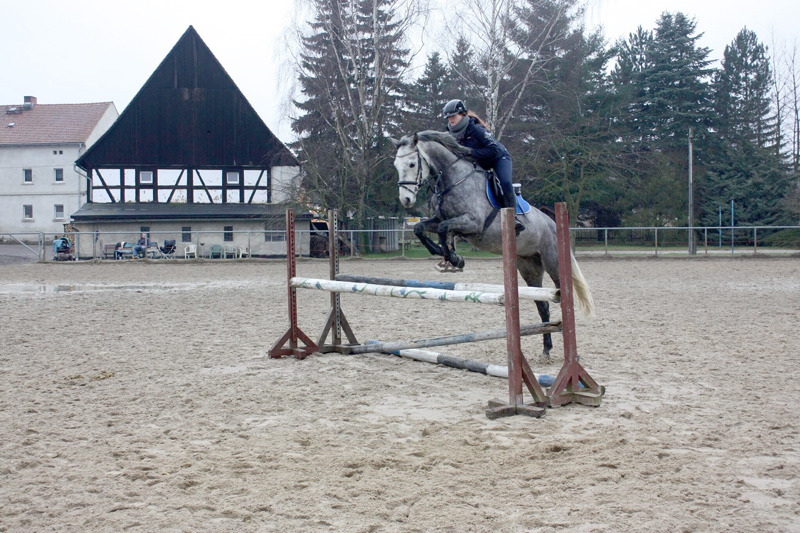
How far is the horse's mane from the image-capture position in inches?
244

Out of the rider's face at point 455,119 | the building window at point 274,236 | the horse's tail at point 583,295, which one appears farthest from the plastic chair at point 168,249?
the horse's tail at point 583,295

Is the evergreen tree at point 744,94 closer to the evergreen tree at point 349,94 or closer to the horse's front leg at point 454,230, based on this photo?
the evergreen tree at point 349,94

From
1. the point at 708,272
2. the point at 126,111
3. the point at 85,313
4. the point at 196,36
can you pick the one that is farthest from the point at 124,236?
the point at 708,272

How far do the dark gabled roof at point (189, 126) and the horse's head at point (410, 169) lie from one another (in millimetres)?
24766

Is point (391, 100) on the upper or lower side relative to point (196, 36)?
lower

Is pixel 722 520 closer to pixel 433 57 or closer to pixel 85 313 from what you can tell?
pixel 85 313

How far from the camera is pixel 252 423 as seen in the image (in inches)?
175

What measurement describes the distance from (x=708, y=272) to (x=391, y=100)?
18.8 meters

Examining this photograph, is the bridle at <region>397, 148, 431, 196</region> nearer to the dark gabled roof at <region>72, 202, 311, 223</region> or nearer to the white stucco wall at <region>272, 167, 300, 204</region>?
the dark gabled roof at <region>72, 202, 311, 223</region>

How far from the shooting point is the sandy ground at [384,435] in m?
2.93

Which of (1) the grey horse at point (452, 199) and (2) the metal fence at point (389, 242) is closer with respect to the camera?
(1) the grey horse at point (452, 199)

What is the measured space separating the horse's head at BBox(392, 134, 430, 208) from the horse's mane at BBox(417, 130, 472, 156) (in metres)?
0.12

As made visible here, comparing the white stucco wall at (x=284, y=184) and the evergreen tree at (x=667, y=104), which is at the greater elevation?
the evergreen tree at (x=667, y=104)

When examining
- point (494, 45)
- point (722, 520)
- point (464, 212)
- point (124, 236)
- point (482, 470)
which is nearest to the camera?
point (722, 520)
